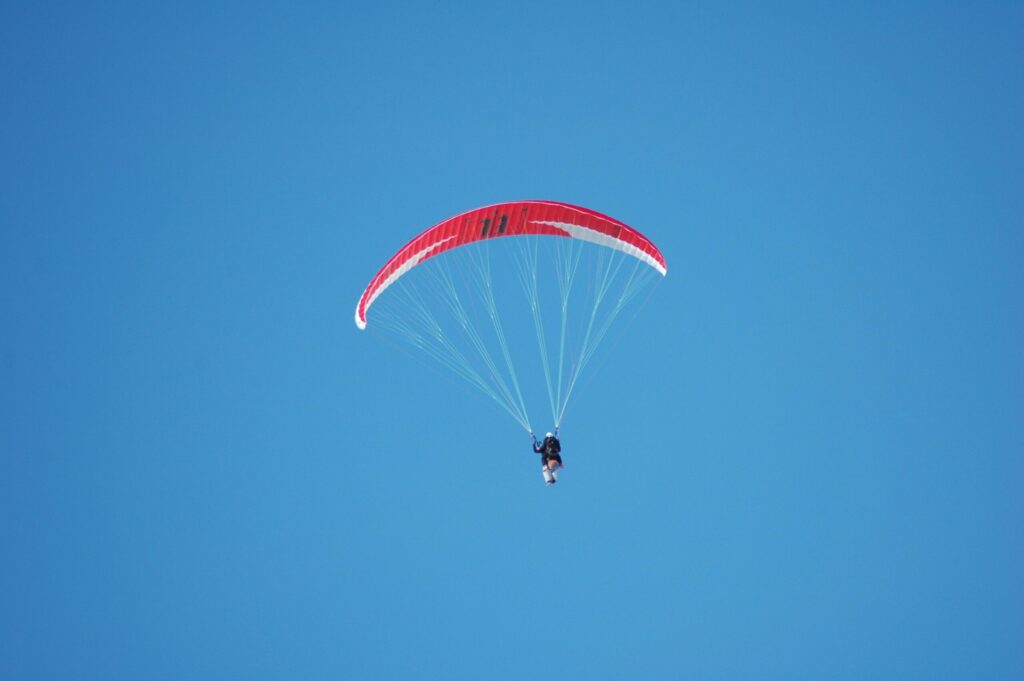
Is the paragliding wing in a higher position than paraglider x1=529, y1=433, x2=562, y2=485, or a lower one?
higher

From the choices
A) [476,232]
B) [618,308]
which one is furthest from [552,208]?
[618,308]

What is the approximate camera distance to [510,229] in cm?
2022

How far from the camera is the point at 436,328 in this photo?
Answer: 21203 millimetres

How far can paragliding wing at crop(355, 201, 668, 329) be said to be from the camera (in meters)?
20.0

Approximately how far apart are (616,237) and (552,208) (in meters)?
1.21

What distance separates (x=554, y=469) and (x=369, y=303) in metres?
3.91

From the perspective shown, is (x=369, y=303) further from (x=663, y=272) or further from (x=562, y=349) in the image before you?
(x=663, y=272)

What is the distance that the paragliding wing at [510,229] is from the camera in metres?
20.0

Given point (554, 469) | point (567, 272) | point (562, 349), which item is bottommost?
point (554, 469)

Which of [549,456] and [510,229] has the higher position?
[510,229]

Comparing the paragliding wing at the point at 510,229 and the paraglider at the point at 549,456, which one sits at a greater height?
the paragliding wing at the point at 510,229

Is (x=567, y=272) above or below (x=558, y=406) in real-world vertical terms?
above

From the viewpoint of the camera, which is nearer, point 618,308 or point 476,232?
point 476,232

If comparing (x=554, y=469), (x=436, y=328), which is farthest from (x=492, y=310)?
(x=554, y=469)
